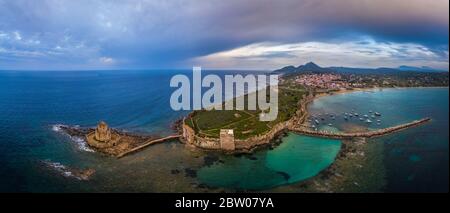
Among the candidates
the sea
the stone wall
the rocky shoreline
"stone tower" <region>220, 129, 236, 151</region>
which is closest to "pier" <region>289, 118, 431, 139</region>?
the sea

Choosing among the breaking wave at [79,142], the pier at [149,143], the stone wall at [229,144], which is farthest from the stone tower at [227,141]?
the breaking wave at [79,142]

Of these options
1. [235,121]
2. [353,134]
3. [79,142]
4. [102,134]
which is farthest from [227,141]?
[79,142]

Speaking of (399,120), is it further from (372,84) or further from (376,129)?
(372,84)

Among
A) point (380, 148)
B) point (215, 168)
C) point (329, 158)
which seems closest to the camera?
point (215, 168)

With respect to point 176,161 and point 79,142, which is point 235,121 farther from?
point 79,142

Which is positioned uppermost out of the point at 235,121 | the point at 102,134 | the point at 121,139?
the point at 235,121
